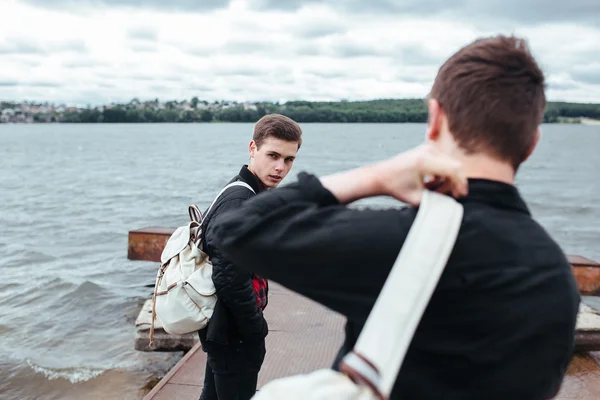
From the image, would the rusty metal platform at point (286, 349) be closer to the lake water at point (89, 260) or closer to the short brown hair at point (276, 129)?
the lake water at point (89, 260)

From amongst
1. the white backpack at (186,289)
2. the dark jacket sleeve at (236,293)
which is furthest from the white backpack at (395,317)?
the white backpack at (186,289)

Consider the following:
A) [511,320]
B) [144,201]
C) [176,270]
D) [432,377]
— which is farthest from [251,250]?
[144,201]

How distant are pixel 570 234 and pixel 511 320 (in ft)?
71.5

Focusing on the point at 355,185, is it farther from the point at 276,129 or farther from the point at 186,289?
the point at 276,129

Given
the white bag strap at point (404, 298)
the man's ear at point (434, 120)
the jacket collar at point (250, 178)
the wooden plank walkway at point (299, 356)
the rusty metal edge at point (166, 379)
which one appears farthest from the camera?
the wooden plank walkway at point (299, 356)

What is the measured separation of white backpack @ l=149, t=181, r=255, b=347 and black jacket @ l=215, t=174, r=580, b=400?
1752mm

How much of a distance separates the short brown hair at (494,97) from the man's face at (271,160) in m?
2.04

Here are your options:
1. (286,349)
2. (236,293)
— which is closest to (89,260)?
(286,349)

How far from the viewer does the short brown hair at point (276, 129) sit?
11.3 feet

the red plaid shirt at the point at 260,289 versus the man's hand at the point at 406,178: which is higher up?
the man's hand at the point at 406,178

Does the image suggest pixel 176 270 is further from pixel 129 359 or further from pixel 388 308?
pixel 129 359

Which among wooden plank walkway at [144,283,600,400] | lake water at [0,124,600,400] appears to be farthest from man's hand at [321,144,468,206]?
lake water at [0,124,600,400]

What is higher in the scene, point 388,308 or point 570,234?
point 388,308

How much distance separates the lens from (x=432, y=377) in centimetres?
136
